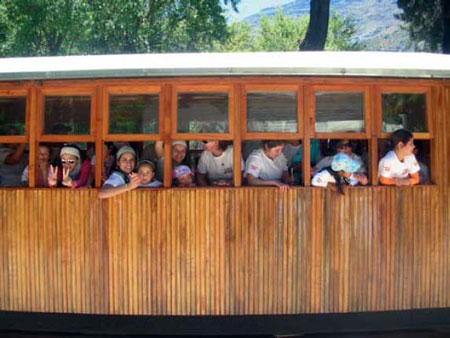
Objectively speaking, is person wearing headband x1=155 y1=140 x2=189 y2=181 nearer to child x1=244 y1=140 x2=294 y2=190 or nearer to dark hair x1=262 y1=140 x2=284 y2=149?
child x1=244 y1=140 x2=294 y2=190

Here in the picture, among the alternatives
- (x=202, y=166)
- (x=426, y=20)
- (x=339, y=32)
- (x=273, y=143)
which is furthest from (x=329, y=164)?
(x=339, y=32)

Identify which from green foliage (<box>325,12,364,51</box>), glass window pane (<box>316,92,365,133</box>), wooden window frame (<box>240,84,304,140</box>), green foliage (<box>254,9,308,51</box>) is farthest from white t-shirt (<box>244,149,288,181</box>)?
green foliage (<box>325,12,364,51</box>)

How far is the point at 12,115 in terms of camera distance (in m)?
5.63

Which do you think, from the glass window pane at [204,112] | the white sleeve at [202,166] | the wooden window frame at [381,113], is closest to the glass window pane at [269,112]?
the glass window pane at [204,112]

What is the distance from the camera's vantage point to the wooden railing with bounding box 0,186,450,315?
5469 millimetres

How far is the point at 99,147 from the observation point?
548 cm

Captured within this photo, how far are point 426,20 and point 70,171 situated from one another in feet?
67.8

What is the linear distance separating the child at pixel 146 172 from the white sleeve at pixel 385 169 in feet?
7.56

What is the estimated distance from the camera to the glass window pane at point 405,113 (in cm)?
558

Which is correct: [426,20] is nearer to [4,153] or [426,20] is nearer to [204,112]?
[204,112]

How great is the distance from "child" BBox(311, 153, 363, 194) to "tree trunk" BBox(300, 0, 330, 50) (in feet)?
35.4

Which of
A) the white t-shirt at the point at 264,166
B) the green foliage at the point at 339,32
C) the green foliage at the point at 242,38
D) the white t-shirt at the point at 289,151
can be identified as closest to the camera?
the white t-shirt at the point at 264,166

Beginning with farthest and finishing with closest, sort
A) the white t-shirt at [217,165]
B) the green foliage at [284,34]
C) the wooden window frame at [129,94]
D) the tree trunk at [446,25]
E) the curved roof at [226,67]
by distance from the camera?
the green foliage at [284,34] < the tree trunk at [446,25] < the white t-shirt at [217,165] < the wooden window frame at [129,94] < the curved roof at [226,67]

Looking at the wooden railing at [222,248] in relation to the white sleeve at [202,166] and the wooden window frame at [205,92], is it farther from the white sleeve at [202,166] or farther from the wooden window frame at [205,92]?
the wooden window frame at [205,92]
